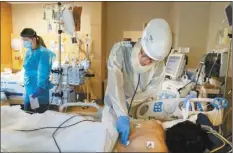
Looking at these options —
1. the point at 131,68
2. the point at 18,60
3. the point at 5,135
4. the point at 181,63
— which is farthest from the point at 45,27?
the point at 181,63

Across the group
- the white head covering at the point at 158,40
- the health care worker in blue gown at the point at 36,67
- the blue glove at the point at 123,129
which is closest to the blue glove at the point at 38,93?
the health care worker in blue gown at the point at 36,67

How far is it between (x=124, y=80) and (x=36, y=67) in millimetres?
424

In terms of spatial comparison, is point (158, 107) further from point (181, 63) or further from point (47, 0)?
point (47, 0)

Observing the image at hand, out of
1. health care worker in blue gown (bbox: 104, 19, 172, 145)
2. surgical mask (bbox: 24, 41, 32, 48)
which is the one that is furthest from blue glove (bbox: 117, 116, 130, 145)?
surgical mask (bbox: 24, 41, 32, 48)

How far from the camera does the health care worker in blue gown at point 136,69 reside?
84 cm

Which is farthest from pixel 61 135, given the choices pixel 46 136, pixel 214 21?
pixel 214 21

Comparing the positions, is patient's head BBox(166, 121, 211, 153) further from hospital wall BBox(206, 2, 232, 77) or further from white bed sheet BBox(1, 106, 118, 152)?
hospital wall BBox(206, 2, 232, 77)

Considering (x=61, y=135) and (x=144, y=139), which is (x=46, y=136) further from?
(x=144, y=139)

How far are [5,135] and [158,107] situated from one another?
35.8 inches

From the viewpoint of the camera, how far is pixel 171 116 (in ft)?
3.94

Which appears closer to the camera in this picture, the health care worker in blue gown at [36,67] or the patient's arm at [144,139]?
the patient's arm at [144,139]

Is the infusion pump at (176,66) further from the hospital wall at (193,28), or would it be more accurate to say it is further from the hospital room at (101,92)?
the hospital wall at (193,28)

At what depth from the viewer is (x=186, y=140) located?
69 cm

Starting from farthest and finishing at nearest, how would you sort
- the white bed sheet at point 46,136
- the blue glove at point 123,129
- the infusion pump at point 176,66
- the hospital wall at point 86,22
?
1. the infusion pump at point 176,66
2. the hospital wall at point 86,22
3. the blue glove at point 123,129
4. the white bed sheet at point 46,136
